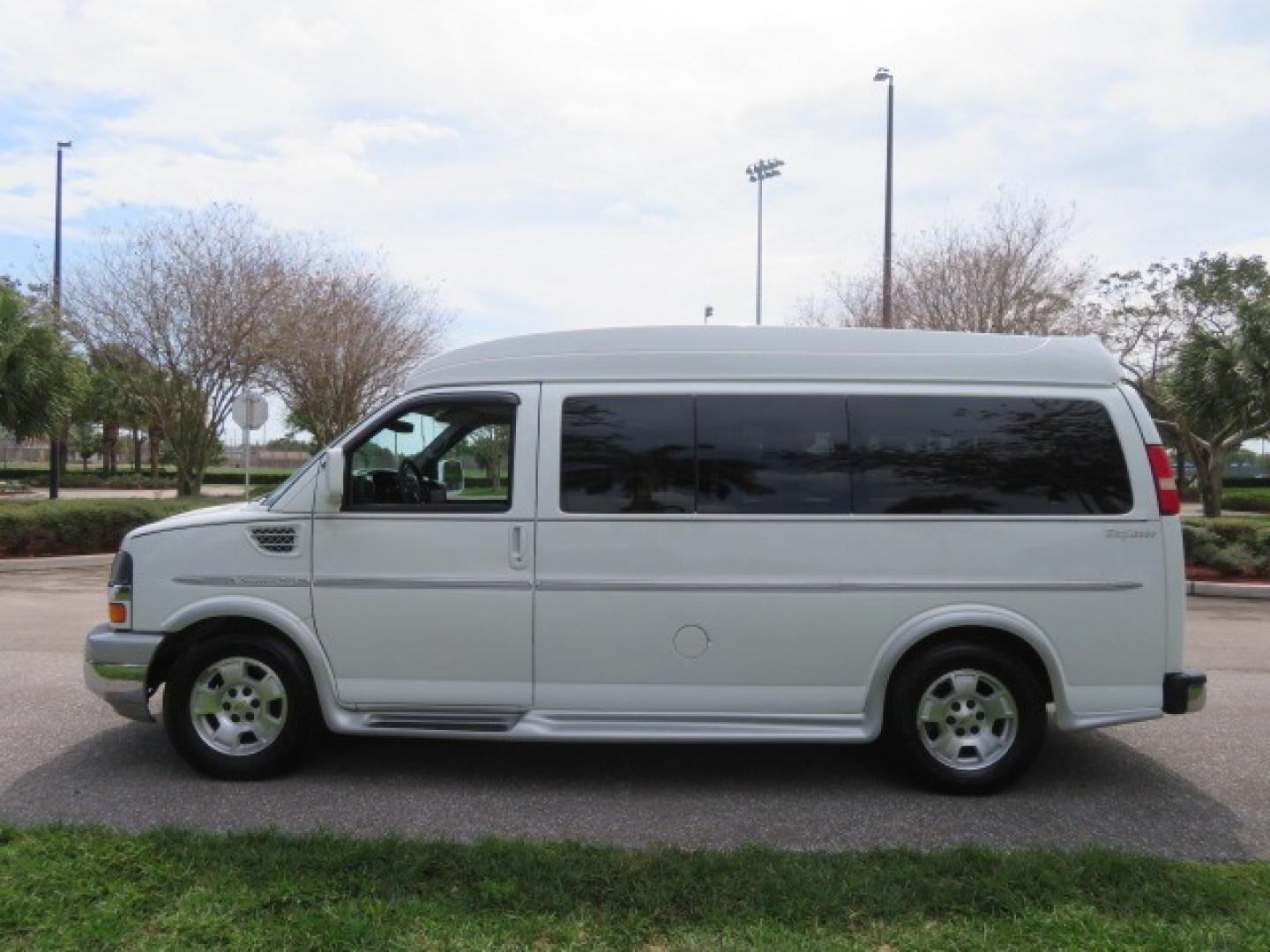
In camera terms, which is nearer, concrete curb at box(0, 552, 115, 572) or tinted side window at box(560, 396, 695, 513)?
tinted side window at box(560, 396, 695, 513)

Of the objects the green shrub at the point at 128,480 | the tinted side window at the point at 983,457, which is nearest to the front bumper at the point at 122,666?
the tinted side window at the point at 983,457

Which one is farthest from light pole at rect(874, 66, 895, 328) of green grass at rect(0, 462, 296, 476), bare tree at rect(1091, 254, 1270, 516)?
green grass at rect(0, 462, 296, 476)

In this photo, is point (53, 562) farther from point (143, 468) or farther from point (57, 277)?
point (143, 468)

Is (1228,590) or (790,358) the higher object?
(790,358)

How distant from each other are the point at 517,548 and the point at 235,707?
1.70 meters

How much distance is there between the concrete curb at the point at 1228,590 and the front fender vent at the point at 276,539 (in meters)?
11.5

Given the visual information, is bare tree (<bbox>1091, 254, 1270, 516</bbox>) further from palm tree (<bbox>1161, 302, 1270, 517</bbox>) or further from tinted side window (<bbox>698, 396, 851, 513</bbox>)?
tinted side window (<bbox>698, 396, 851, 513</bbox>)

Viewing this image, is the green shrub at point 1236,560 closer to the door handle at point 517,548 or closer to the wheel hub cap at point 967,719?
the wheel hub cap at point 967,719

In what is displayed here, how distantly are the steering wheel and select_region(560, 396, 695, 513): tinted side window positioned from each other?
2.94 ft

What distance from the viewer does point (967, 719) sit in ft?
16.6

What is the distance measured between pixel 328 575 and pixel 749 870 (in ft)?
8.31

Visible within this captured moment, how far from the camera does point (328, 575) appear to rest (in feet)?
16.6

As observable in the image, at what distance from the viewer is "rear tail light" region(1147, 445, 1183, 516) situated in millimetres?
4977

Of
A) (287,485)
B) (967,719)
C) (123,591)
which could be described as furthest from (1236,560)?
(123,591)
